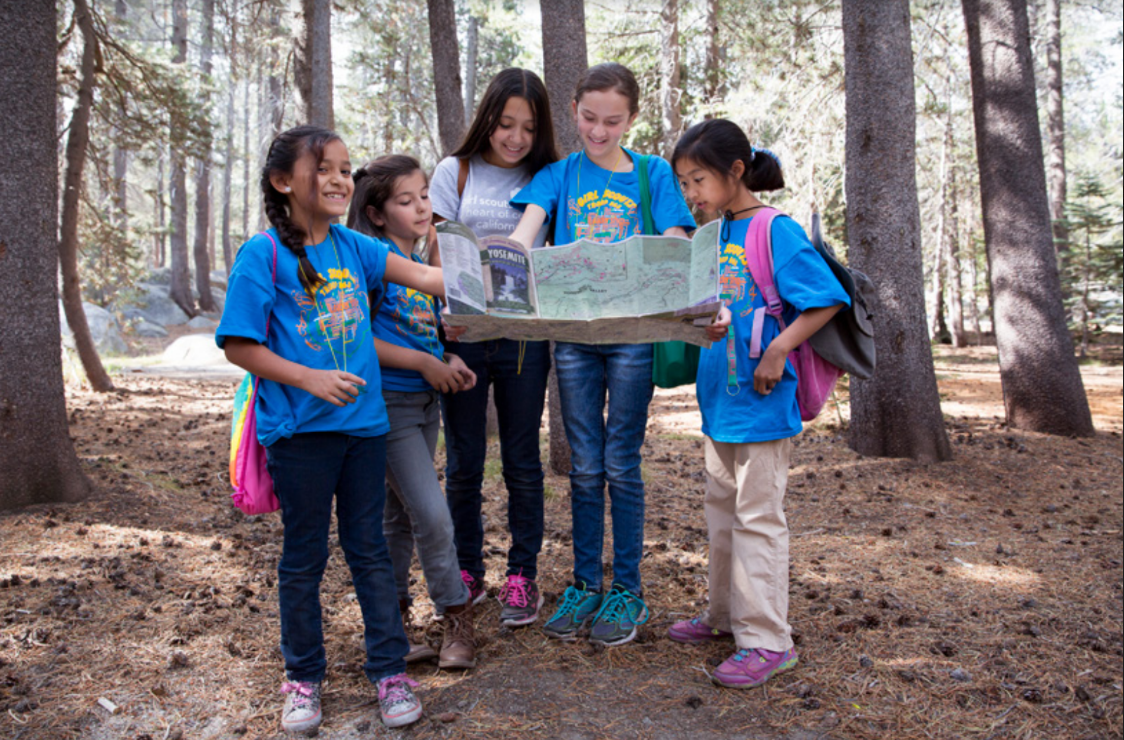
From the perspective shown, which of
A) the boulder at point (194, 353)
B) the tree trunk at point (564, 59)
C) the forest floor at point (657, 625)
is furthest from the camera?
the boulder at point (194, 353)

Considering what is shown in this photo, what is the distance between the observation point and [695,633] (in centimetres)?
327

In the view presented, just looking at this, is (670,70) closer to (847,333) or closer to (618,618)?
(847,333)

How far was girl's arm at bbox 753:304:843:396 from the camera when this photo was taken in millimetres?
2770

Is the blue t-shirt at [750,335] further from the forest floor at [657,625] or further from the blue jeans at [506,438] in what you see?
the forest floor at [657,625]

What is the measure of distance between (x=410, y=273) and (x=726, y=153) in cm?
126

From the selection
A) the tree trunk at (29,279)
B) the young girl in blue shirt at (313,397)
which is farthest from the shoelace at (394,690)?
the tree trunk at (29,279)

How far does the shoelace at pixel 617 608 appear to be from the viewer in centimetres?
321

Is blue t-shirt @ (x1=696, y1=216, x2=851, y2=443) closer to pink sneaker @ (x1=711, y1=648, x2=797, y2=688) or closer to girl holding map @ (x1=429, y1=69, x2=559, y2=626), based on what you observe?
girl holding map @ (x1=429, y1=69, x2=559, y2=626)

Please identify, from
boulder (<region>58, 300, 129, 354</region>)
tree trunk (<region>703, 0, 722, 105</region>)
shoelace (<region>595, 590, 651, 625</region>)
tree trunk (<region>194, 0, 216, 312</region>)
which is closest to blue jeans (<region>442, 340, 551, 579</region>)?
shoelace (<region>595, 590, 651, 625</region>)

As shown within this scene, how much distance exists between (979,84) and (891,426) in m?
4.07

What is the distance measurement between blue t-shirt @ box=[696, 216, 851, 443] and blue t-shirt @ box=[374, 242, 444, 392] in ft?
3.64

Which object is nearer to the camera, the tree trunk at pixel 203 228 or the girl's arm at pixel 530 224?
the girl's arm at pixel 530 224

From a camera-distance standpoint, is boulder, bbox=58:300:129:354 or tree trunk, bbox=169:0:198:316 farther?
tree trunk, bbox=169:0:198:316

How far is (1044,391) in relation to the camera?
25.1ft
